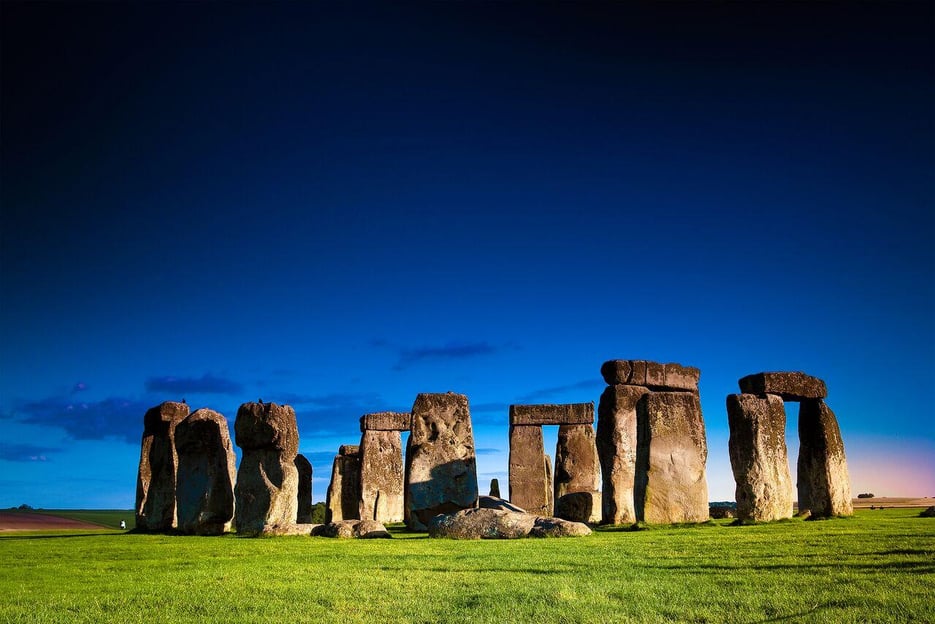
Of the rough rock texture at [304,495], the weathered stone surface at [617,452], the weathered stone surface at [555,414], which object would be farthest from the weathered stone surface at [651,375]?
the rough rock texture at [304,495]

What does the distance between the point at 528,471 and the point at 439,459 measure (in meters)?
5.77

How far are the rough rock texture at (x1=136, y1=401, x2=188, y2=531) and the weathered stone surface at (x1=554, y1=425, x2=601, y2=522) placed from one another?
428 inches

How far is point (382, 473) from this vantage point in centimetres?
2478

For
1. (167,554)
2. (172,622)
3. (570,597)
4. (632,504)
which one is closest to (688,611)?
(570,597)

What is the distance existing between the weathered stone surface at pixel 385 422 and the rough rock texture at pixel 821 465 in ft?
44.1

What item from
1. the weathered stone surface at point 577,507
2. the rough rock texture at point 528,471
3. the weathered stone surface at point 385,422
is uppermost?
the weathered stone surface at point 385,422

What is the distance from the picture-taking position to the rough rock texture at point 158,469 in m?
16.9

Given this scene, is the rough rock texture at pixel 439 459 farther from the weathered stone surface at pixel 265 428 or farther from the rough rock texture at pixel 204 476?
the rough rock texture at pixel 204 476

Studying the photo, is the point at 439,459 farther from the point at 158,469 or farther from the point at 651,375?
the point at 158,469

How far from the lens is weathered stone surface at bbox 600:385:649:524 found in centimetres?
1625

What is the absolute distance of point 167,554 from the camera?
33.8 ft

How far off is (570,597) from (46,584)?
5380 millimetres

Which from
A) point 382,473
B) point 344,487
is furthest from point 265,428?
point 344,487

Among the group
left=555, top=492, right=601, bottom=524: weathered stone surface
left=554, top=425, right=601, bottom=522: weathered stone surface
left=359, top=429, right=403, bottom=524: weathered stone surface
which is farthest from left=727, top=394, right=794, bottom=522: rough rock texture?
left=359, top=429, right=403, bottom=524: weathered stone surface
